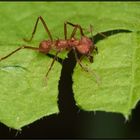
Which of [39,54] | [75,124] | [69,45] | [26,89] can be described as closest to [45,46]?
[39,54]

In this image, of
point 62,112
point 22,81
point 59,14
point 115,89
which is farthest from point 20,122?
point 59,14

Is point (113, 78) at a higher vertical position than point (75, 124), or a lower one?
higher

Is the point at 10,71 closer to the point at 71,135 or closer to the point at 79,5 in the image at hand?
the point at 71,135

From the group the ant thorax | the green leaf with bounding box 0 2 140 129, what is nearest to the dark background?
the ant thorax

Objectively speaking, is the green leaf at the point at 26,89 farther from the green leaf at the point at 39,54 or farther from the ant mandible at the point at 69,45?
the ant mandible at the point at 69,45

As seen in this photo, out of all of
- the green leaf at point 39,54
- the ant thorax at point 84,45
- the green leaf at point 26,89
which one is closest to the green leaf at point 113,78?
the green leaf at point 39,54

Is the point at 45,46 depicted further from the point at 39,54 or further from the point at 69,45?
the point at 69,45
